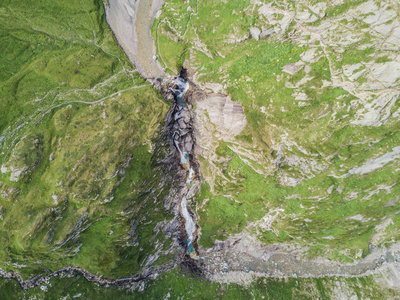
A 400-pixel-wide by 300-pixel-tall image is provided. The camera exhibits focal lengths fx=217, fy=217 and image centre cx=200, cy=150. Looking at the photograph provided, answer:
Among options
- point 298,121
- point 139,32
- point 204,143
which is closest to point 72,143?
point 204,143

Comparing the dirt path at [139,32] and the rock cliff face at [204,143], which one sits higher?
the dirt path at [139,32]

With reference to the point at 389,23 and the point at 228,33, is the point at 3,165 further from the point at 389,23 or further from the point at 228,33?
the point at 389,23

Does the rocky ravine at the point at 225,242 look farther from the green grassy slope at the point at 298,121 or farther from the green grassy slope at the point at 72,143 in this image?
the green grassy slope at the point at 72,143

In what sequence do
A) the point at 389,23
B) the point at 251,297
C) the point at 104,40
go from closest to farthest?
the point at 389,23, the point at 104,40, the point at 251,297

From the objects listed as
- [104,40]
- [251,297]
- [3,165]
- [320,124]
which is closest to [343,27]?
[320,124]

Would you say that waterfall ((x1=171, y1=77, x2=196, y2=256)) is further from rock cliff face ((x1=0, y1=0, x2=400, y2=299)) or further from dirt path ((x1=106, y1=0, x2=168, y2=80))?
dirt path ((x1=106, y1=0, x2=168, y2=80))

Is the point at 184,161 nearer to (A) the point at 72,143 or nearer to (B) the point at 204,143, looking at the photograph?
(B) the point at 204,143

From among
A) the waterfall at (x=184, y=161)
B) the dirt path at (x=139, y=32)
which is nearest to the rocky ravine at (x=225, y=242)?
the dirt path at (x=139, y=32)

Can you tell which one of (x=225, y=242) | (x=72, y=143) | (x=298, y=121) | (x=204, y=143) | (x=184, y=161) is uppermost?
(x=72, y=143)

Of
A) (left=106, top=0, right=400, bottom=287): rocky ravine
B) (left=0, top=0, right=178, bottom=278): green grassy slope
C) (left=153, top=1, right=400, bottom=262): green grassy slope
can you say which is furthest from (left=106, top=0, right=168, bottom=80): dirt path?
(left=153, top=1, right=400, bottom=262): green grassy slope
